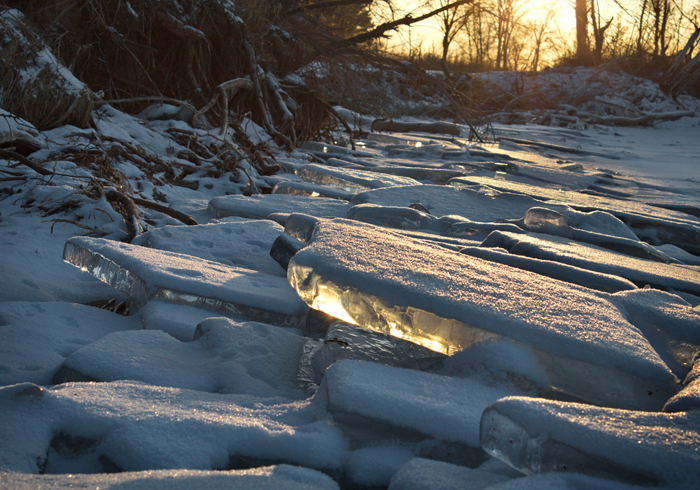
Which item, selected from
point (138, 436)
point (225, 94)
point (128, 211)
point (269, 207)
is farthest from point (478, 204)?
point (225, 94)

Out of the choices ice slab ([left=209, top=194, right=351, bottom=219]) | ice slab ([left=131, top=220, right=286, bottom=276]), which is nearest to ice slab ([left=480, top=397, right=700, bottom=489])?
ice slab ([left=131, top=220, right=286, bottom=276])

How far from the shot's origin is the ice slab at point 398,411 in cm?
69

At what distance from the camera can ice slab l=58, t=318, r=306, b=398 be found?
2.86 ft

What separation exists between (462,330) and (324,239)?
0.46m

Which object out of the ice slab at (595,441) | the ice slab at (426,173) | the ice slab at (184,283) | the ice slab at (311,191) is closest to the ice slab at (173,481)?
the ice slab at (595,441)

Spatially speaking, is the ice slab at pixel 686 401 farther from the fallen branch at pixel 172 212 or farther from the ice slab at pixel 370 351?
the fallen branch at pixel 172 212

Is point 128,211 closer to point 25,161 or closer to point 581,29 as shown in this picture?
point 25,161

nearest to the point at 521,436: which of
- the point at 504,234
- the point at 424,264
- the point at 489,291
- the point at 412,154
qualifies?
the point at 489,291

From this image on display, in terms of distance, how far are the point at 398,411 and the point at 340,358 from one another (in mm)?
222

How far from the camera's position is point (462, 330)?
85cm

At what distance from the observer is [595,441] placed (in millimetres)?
560

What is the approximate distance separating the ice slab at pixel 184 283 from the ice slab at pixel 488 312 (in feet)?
0.53

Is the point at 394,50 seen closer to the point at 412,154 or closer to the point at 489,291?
the point at 412,154

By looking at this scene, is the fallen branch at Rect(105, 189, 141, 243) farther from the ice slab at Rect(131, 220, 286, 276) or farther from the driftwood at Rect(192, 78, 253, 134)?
the driftwood at Rect(192, 78, 253, 134)
